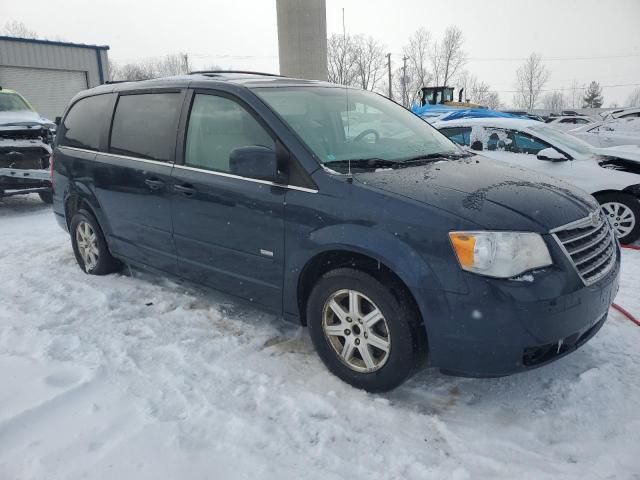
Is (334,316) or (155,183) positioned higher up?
(155,183)

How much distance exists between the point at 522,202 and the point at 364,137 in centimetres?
115

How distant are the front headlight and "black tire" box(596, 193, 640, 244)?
4037mm

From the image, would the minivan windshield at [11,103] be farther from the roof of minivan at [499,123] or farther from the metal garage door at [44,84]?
the metal garage door at [44,84]

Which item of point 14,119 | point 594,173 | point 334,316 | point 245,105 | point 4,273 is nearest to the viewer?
point 334,316

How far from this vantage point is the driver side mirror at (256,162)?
9.34ft

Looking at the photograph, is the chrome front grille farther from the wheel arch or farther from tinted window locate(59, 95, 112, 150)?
tinted window locate(59, 95, 112, 150)

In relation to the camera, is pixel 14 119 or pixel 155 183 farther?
pixel 14 119

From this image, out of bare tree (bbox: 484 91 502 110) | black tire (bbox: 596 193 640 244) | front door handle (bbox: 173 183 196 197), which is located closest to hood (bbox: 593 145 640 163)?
black tire (bbox: 596 193 640 244)

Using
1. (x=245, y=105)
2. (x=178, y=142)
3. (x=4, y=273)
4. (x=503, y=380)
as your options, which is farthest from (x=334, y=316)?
(x=4, y=273)

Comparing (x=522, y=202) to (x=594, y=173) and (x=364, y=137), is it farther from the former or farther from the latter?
(x=594, y=173)

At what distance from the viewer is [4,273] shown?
4832mm

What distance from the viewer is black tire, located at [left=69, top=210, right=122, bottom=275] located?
180 inches

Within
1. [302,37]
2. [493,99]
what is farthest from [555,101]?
[302,37]

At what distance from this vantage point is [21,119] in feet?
27.3
